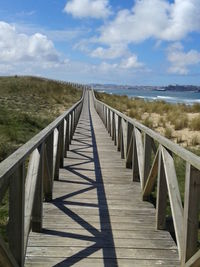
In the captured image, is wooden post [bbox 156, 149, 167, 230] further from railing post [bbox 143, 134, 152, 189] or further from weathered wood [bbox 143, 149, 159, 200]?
railing post [bbox 143, 134, 152, 189]

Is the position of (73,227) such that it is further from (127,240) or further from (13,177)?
(13,177)

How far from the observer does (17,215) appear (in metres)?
3.17

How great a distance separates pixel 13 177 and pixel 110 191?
3373mm

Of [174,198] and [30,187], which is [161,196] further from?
[30,187]

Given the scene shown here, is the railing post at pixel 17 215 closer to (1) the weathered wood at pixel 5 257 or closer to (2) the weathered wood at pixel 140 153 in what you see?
(1) the weathered wood at pixel 5 257

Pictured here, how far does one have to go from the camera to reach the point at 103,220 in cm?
489

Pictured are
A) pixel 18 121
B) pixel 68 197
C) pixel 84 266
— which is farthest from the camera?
pixel 18 121

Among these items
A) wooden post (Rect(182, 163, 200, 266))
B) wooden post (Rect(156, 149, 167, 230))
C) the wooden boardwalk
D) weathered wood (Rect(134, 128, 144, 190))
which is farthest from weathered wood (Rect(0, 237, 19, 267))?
weathered wood (Rect(134, 128, 144, 190))

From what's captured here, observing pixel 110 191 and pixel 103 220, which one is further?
pixel 110 191

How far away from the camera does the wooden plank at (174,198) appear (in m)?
3.66

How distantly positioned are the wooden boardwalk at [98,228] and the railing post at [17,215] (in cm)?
44

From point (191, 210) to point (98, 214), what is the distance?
1961 millimetres

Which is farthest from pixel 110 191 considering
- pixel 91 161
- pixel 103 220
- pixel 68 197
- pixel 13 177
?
pixel 13 177

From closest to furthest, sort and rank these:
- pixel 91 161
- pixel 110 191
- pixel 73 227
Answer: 1. pixel 73 227
2. pixel 110 191
3. pixel 91 161
